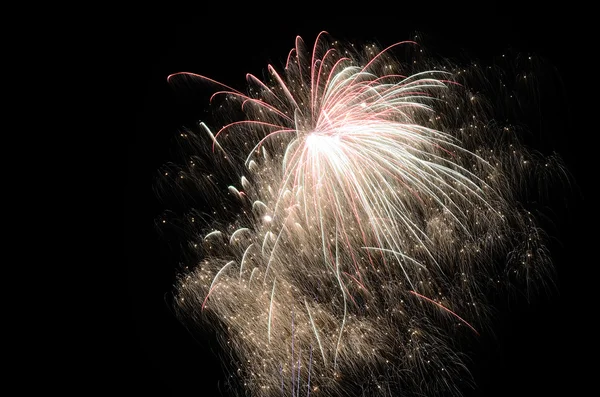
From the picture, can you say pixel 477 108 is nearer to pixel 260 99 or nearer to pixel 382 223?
pixel 382 223

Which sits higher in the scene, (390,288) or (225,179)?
(225,179)

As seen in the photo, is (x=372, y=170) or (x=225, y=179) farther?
(x=225, y=179)

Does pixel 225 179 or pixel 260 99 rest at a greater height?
pixel 260 99

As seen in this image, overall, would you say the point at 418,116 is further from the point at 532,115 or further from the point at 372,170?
the point at 532,115

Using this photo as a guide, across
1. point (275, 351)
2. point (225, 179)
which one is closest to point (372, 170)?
point (225, 179)

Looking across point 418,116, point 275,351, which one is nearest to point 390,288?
point 275,351

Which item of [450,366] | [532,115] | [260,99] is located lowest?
[450,366]
